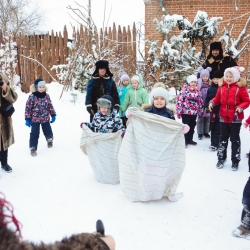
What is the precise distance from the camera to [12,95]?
4.48 metres

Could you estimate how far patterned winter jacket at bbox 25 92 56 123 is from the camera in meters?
5.53

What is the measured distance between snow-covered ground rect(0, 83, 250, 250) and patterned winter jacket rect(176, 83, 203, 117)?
899 mm

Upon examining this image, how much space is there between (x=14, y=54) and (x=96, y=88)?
673 centimetres

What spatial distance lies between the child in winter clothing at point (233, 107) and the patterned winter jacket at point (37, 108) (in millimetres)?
3243

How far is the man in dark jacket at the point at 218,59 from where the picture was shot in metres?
6.10

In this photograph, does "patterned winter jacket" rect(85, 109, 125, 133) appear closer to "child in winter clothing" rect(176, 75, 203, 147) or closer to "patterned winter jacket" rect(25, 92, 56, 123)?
"patterned winter jacket" rect(25, 92, 56, 123)

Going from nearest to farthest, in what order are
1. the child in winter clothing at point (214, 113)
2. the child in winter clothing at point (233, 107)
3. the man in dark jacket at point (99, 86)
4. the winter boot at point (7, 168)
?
the child in winter clothing at point (233, 107), the winter boot at point (7, 168), the man in dark jacket at point (99, 86), the child in winter clothing at point (214, 113)

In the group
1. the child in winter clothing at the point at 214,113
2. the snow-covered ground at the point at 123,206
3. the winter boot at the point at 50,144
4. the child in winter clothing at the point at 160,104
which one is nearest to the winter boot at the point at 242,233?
the snow-covered ground at the point at 123,206

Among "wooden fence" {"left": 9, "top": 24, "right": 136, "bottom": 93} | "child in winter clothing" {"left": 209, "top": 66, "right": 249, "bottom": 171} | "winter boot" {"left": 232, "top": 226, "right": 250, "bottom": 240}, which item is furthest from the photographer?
→ "wooden fence" {"left": 9, "top": 24, "right": 136, "bottom": 93}

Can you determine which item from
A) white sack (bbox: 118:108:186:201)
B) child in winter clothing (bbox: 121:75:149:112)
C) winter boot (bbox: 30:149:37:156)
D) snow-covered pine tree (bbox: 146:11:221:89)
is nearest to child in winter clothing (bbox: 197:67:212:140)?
child in winter clothing (bbox: 121:75:149:112)

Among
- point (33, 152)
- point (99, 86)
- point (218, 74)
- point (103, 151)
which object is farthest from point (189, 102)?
point (33, 152)

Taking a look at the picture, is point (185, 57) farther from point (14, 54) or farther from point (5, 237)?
point (5, 237)

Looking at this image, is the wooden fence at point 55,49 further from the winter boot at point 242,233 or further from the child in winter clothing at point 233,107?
the winter boot at point 242,233

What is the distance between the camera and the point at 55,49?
1099 centimetres
